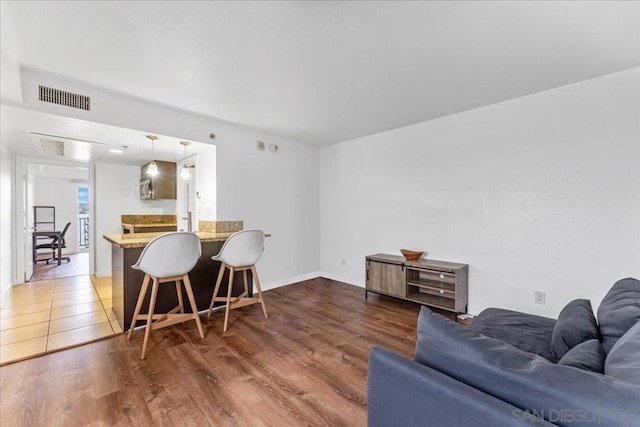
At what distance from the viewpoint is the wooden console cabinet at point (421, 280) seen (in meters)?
3.26

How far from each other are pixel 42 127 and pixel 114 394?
3.01 m

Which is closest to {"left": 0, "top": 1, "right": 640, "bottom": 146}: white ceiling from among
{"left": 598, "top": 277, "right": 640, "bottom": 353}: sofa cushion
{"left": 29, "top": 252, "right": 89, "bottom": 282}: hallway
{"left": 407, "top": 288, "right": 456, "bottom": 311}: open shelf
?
{"left": 598, "top": 277, "right": 640, "bottom": 353}: sofa cushion

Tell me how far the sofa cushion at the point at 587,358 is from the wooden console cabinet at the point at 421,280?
2145 mm

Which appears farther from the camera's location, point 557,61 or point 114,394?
point 557,61

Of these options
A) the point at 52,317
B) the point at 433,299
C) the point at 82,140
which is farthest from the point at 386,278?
the point at 82,140

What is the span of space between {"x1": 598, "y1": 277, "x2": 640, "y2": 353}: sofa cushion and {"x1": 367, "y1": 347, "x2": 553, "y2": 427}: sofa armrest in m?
0.85

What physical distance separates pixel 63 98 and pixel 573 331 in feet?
14.1

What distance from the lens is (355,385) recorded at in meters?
1.98

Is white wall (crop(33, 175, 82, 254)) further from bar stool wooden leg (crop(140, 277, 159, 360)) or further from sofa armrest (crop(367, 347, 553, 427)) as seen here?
sofa armrest (crop(367, 347, 553, 427))

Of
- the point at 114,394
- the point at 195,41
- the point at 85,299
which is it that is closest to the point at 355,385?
the point at 114,394

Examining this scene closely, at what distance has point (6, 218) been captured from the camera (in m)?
3.96

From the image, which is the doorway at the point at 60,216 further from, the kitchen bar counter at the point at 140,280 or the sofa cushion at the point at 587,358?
the sofa cushion at the point at 587,358

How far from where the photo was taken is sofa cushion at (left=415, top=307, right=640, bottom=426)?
68 cm

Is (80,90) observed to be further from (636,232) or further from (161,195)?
(636,232)
